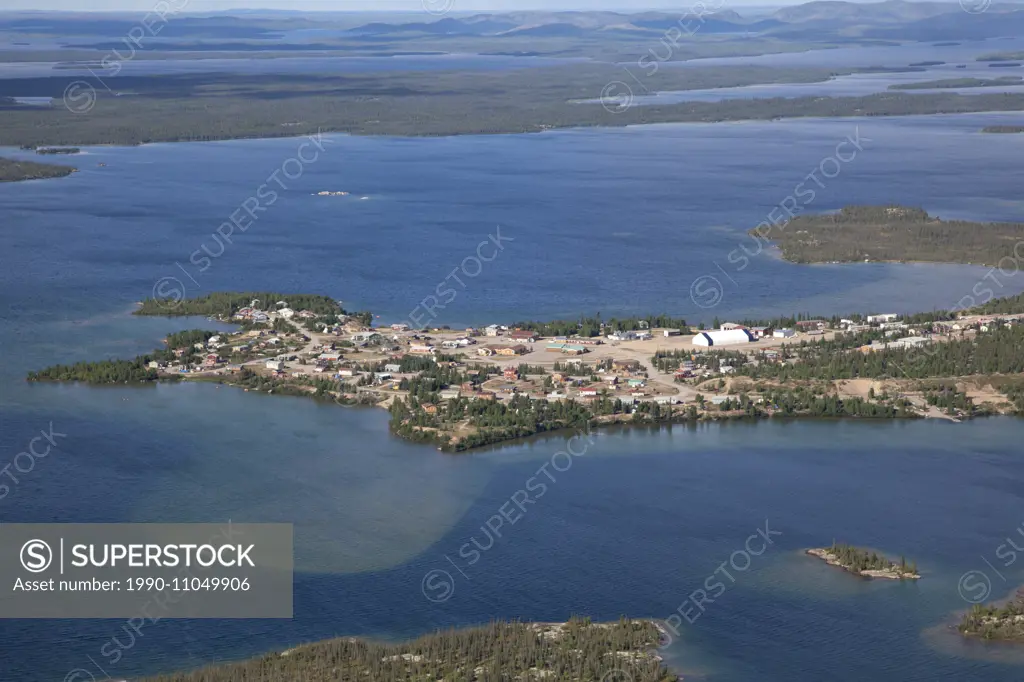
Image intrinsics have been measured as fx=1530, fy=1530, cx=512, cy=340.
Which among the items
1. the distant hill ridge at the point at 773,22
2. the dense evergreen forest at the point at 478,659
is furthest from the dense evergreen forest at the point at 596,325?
the distant hill ridge at the point at 773,22

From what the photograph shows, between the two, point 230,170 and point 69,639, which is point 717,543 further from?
point 230,170

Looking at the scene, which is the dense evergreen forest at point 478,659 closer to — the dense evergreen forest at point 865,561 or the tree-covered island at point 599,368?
the dense evergreen forest at point 865,561

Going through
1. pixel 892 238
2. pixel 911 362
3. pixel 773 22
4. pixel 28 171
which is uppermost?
pixel 773 22

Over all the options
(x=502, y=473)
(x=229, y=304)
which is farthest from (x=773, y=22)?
(x=502, y=473)

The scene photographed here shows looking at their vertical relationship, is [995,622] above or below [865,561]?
below

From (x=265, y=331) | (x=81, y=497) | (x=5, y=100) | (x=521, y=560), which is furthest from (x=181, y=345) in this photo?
(x=5, y=100)

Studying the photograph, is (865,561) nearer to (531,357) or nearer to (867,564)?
(867,564)
